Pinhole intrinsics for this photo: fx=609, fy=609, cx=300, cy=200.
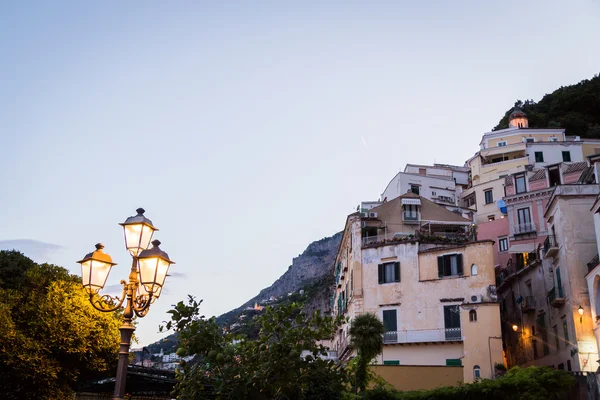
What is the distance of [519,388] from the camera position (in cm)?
2498

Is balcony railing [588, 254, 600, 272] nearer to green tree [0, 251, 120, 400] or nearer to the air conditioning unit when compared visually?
the air conditioning unit

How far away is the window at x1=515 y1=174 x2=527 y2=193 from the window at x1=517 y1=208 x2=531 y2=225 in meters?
1.96

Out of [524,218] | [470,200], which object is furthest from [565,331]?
[470,200]

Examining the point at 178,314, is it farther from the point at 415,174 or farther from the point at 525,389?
the point at 415,174

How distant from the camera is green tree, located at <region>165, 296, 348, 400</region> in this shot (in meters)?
11.9

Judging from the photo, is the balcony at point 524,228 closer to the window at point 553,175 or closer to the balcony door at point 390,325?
the window at point 553,175

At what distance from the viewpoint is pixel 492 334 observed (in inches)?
1374

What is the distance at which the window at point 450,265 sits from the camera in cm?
3797

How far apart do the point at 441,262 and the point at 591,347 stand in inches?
424

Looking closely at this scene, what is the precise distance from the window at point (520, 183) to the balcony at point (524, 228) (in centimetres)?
332

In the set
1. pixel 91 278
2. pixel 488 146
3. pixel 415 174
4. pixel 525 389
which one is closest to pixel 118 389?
pixel 91 278

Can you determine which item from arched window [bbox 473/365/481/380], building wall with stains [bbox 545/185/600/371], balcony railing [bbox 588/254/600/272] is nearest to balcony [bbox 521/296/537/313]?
building wall with stains [bbox 545/185/600/371]

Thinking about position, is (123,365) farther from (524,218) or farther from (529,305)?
(524,218)

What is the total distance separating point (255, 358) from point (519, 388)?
54.5ft
